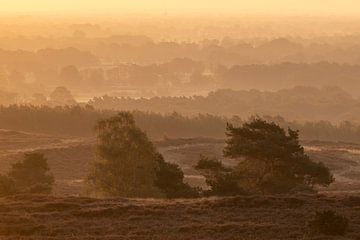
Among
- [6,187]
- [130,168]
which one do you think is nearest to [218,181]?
[130,168]

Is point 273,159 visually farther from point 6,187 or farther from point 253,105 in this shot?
point 253,105

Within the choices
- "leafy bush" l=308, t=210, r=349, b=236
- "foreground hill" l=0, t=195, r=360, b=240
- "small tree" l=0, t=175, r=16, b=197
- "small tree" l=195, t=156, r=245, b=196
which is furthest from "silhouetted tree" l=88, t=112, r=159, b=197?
"leafy bush" l=308, t=210, r=349, b=236

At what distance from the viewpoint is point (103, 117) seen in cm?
12650

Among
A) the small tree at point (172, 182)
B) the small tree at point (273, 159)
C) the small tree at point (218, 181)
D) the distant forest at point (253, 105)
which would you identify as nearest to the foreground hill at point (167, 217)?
the small tree at point (273, 159)

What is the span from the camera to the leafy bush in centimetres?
2681

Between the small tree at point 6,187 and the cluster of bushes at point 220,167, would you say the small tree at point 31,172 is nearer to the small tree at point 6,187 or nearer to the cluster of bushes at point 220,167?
the cluster of bushes at point 220,167

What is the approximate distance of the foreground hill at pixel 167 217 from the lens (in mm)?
27719

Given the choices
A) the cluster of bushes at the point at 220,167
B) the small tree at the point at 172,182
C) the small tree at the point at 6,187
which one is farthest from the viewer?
the small tree at the point at 172,182

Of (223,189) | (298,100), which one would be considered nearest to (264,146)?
(223,189)

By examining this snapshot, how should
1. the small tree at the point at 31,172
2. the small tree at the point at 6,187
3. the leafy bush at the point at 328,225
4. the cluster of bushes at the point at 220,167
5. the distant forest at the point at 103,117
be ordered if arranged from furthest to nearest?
the distant forest at the point at 103,117 → the small tree at the point at 31,172 → the small tree at the point at 6,187 → the cluster of bushes at the point at 220,167 → the leafy bush at the point at 328,225

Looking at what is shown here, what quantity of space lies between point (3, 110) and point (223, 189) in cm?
9781

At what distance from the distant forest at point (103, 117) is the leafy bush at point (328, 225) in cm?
9826

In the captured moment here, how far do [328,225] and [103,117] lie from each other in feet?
335

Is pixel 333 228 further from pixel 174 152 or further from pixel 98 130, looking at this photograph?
pixel 174 152
